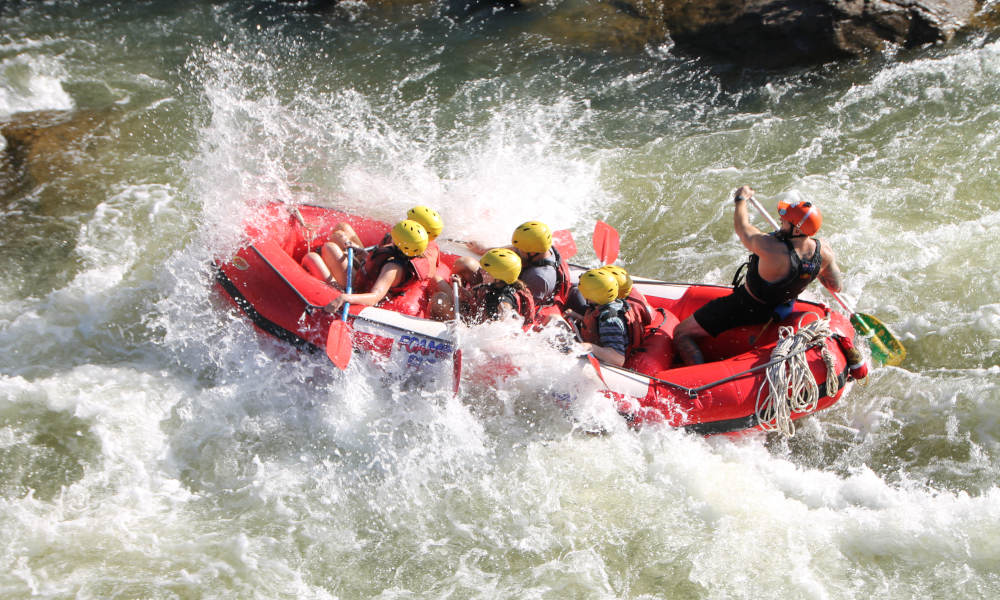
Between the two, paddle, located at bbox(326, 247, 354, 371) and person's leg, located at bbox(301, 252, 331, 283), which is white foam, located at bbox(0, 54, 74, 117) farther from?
paddle, located at bbox(326, 247, 354, 371)

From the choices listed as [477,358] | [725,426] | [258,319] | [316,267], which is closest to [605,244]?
[477,358]

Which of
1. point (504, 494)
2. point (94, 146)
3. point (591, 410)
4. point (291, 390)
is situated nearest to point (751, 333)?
point (591, 410)

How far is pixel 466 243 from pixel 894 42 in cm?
695

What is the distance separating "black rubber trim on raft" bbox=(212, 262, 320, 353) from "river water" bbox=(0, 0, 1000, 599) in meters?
0.14

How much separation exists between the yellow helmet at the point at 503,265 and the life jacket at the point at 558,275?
31 centimetres

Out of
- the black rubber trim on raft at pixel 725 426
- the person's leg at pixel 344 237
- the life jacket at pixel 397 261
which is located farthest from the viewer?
the person's leg at pixel 344 237

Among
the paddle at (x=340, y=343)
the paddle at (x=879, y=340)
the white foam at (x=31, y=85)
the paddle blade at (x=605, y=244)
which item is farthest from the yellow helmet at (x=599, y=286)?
the white foam at (x=31, y=85)

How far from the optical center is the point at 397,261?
226 inches

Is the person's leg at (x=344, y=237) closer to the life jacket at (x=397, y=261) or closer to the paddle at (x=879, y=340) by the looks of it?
the life jacket at (x=397, y=261)

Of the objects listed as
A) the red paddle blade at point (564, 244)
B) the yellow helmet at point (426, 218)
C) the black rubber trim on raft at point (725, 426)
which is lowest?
the black rubber trim on raft at point (725, 426)

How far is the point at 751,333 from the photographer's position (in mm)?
5660

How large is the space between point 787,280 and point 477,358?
2.18 m

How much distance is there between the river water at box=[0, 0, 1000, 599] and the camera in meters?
4.71

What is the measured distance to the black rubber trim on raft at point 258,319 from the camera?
562 cm
